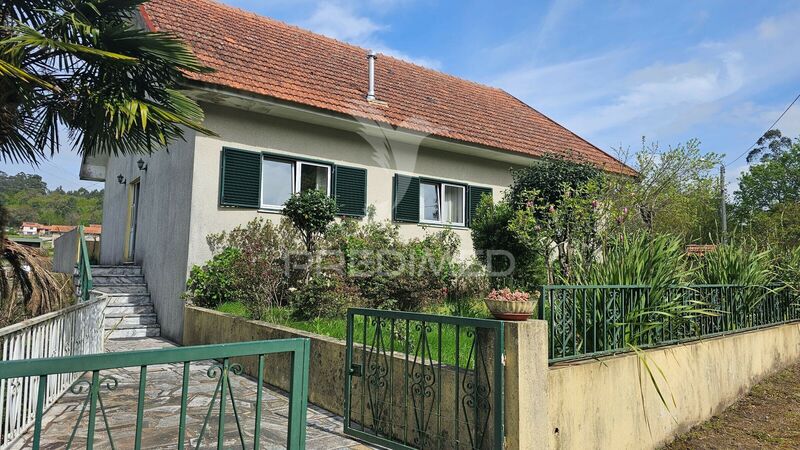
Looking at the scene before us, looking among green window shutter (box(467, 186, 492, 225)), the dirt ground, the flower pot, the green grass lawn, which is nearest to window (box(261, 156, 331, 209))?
the green grass lawn

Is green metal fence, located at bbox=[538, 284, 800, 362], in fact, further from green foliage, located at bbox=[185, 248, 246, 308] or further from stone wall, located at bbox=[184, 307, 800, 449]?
green foliage, located at bbox=[185, 248, 246, 308]

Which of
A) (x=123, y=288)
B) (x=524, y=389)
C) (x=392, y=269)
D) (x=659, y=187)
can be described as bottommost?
(x=524, y=389)

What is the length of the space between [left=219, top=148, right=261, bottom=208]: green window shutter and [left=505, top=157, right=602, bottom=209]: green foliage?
4907mm

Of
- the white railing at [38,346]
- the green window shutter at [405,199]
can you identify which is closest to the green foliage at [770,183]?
the green window shutter at [405,199]

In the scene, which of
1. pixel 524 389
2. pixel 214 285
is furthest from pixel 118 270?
pixel 524 389

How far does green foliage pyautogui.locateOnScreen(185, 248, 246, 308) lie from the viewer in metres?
8.60

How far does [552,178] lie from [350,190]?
4.04m

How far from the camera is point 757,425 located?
5516 mm

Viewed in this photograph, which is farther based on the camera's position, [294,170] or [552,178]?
[294,170]

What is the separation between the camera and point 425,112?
12758mm

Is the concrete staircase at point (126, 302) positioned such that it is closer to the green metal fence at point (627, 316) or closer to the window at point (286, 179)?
the window at point (286, 179)

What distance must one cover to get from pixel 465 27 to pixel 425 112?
9.10 feet

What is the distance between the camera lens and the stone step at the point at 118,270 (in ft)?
33.8

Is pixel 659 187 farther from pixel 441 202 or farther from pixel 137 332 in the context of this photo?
pixel 137 332
